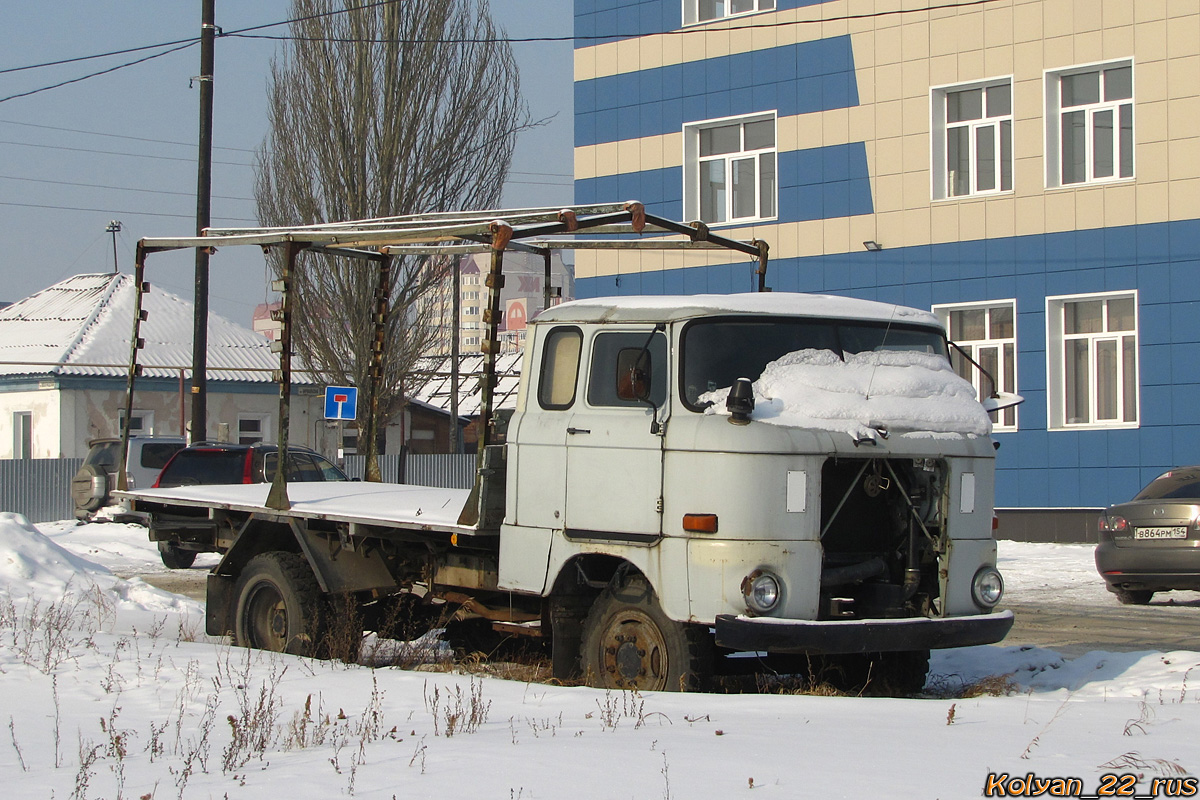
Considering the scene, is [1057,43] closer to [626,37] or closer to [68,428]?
[626,37]

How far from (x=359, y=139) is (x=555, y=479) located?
2540 cm

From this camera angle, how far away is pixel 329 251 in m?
11.2

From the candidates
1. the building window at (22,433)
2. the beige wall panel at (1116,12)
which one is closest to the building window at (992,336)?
the beige wall panel at (1116,12)

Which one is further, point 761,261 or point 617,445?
point 761,261

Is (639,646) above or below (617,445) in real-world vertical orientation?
below

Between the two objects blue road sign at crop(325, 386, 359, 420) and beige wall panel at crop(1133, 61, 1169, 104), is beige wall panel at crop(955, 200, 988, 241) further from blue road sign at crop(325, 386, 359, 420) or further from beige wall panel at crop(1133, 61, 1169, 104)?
blue road sign at crop(325, 386, 359, 420)

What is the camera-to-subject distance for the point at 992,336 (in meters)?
23.0

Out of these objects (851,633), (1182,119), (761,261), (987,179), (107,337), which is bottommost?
(851,633)

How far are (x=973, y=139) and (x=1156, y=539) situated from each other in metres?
11.0

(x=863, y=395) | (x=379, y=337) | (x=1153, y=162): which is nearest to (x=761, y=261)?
(x=863, y=395)

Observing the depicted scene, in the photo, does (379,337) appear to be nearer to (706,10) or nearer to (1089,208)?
(1089,208)

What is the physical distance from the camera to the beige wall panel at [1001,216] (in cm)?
2247

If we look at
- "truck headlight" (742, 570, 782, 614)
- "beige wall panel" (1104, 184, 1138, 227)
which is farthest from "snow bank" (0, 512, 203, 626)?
"beige wall panel" (1104, 184, 1138, 227)

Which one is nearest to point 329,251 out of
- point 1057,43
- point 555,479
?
point 555,479
